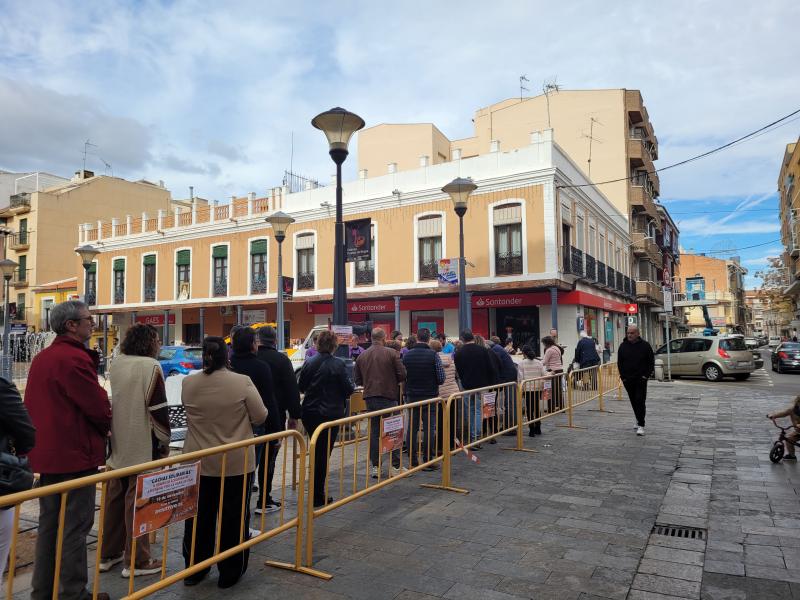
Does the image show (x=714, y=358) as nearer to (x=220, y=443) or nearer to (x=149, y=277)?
(x=220, y=443)

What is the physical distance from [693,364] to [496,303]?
23.7 feet

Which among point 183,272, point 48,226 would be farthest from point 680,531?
point 48,226

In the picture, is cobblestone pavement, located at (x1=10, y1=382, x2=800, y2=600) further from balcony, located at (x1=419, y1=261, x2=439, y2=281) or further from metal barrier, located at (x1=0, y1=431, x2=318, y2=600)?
balcony, located at (x1=419, y1=261, x2=439, y2=281)

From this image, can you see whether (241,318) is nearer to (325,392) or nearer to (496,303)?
(496,303)

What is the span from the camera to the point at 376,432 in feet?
19.7

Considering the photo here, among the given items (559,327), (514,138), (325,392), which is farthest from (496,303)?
(325,392)

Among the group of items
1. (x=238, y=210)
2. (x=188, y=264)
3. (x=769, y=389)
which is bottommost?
(x=769, y=389)

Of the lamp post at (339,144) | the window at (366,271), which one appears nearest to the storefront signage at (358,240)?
the lamp post at (339,144)

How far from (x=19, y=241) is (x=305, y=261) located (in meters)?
28.5

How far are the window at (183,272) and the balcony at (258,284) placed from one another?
459cm

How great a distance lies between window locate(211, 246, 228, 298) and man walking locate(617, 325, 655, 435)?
74.7 ft

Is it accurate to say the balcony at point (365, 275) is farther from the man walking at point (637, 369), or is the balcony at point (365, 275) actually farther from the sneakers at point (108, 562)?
the sneakers at point (108, 562)

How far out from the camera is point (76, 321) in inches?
141

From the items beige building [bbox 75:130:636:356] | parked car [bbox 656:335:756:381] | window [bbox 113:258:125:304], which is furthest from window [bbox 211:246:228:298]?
parked car [bbox 656:335:756:381]
